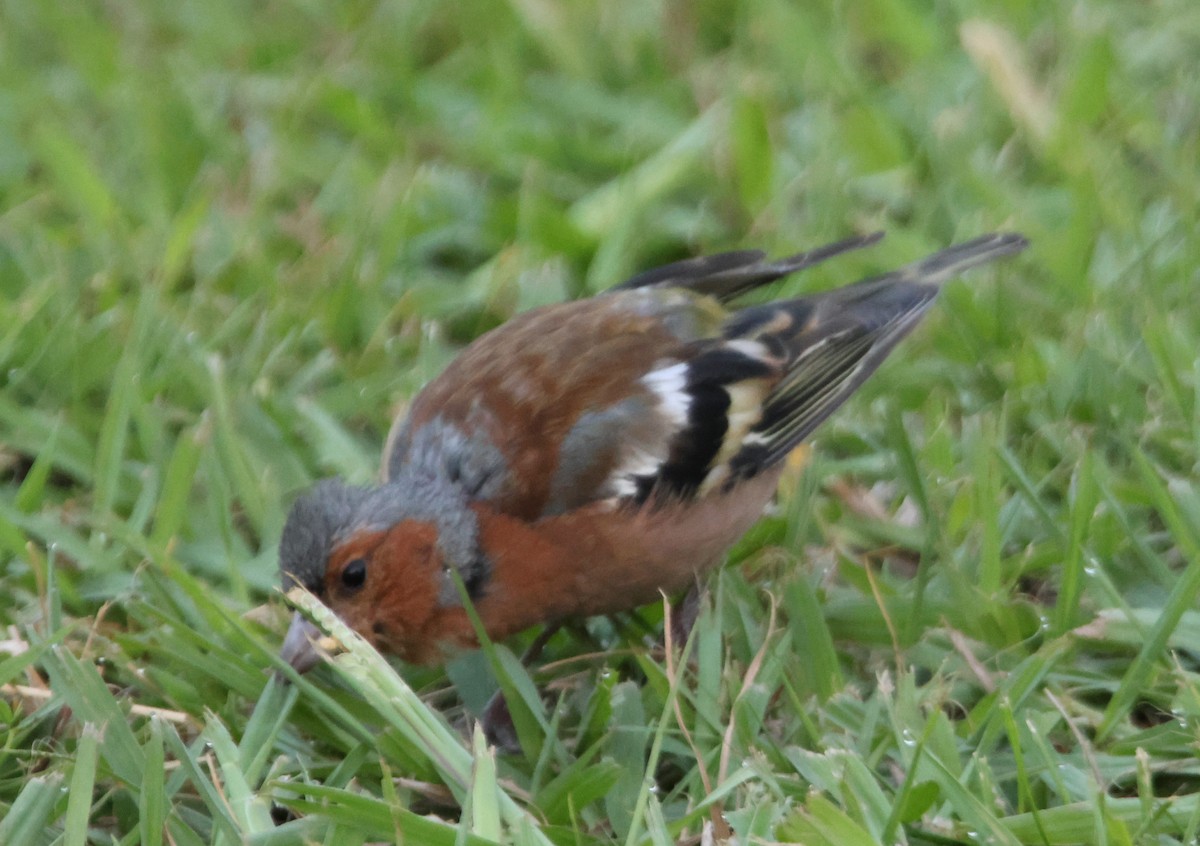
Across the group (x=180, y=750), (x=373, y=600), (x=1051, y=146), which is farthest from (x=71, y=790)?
(x=1051, y=146)

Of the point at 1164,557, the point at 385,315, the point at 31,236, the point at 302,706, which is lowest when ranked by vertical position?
the point at 1164,557

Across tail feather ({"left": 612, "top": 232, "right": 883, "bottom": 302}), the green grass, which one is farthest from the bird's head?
tail feather ({"left": 612, "top": 232, "right": 883, "bottom": 302})

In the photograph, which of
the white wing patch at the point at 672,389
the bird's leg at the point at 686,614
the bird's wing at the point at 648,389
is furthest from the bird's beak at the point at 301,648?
the white wing patch at the point at 672,389

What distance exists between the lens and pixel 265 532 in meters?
3.83

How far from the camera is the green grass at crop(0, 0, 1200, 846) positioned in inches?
116

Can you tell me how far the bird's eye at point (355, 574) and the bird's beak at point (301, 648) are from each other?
13 cm

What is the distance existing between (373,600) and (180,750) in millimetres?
599

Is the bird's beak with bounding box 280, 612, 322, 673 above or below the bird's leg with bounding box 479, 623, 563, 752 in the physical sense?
above

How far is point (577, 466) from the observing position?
11.5ft

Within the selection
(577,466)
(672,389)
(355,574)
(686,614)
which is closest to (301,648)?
(355,574)

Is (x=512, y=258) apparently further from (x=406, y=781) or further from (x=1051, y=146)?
(x=406, y=781)

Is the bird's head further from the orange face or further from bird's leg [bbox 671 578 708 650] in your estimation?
bird's leg [bbox 671 578 708 650]

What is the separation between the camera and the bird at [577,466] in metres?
3.30

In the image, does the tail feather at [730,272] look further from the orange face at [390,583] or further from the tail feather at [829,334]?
the orange face at [390,583]
